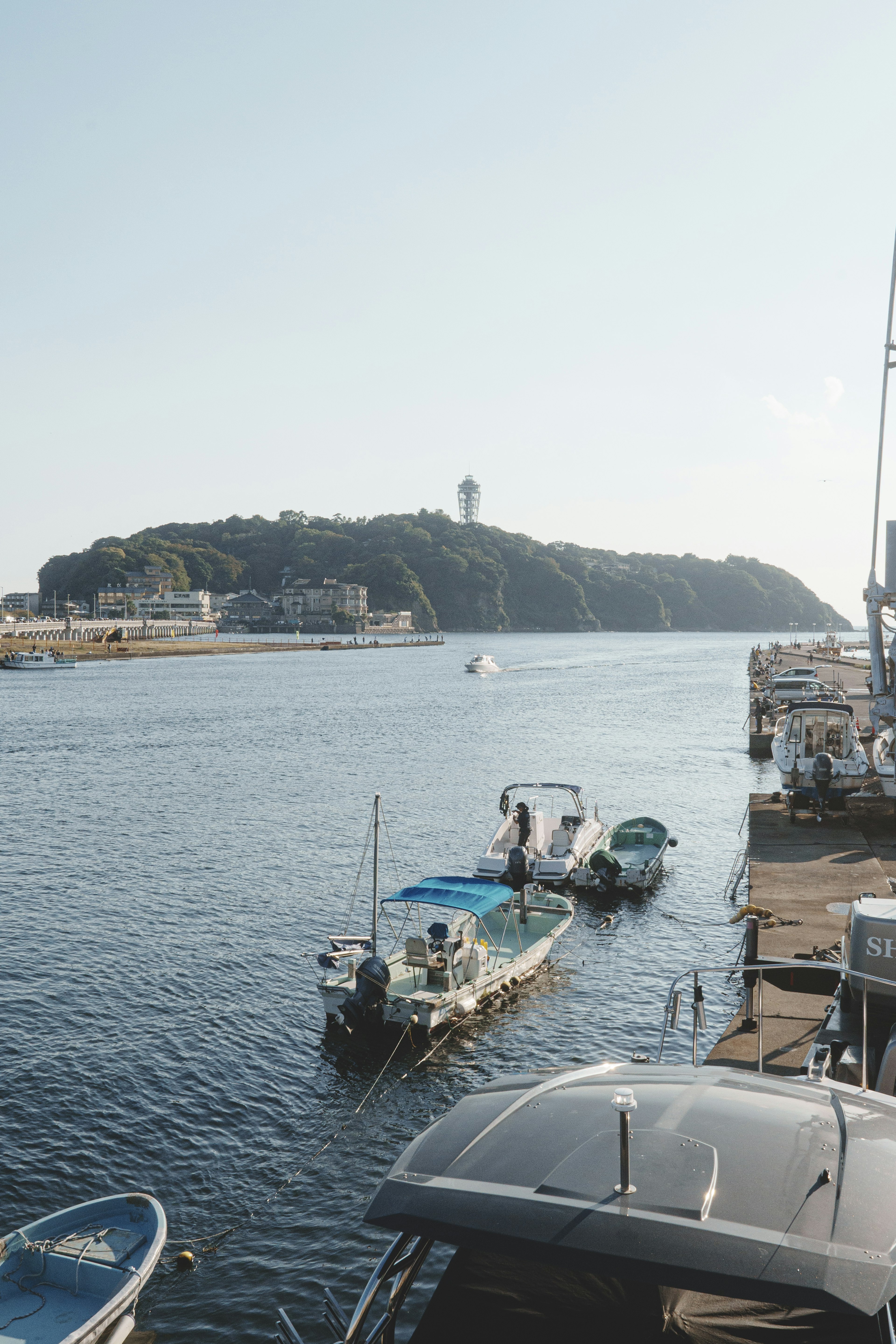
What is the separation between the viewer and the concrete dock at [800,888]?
16.8 m

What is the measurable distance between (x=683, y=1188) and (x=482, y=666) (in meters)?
141

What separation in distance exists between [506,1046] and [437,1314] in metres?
13.9

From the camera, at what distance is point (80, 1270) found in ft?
38.2

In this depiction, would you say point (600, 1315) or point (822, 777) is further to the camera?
point (822, 777)

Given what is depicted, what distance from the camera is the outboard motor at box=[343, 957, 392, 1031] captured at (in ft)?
64.6

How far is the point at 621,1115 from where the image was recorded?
19.7 ft

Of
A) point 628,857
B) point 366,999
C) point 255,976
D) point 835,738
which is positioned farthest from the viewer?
point 835,738

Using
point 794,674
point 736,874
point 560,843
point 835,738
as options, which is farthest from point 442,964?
point 794,674

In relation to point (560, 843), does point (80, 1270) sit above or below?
below

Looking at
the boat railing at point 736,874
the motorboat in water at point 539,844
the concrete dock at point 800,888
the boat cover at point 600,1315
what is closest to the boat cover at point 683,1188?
the boat cover at point 600,1315

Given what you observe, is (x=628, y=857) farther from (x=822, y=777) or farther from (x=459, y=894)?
(x=459, y=894)

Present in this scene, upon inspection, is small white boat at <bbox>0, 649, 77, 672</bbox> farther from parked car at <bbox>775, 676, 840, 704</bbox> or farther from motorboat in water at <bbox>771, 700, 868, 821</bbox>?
motorboat in water at <bbox>771, 700, 868, 821</bbox>

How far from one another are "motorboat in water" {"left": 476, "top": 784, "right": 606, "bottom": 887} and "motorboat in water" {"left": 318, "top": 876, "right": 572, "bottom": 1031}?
354cm

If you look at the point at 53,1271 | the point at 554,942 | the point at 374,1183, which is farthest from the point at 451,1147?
the point at 554,942
